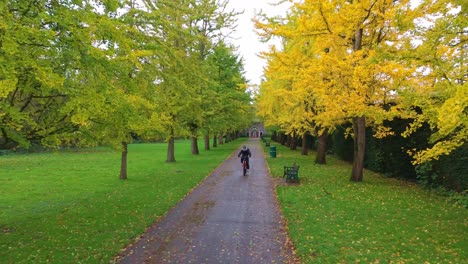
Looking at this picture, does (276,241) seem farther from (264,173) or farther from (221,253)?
(264,173)

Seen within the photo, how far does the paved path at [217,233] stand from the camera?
674cm

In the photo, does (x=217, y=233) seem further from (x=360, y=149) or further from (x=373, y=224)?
(x=360, y=149)

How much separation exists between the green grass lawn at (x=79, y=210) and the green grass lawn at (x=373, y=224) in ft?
12.5

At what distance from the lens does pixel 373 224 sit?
8.80 m

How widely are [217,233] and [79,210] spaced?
15.3ft

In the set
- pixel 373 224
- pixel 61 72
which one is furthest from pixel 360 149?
pixel 61 72

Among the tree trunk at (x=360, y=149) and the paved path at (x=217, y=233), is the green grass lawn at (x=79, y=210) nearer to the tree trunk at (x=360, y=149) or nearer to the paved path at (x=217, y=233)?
the paved path at (x=217, y=233)

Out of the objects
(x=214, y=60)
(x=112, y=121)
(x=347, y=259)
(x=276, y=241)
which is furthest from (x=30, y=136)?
(x=214, y=60)

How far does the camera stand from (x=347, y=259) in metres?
6.54

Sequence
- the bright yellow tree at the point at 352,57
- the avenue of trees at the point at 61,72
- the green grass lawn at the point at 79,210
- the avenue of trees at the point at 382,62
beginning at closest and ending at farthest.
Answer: the avenue of trees at the point at 61,72
the green grass lawn at the point at 79,210
the avenue of trees at the point at 382,62
the bright yellow tree at the point at 352,57

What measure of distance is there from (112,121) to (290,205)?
5856mm

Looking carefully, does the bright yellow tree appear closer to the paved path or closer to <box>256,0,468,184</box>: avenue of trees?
<box>256,0,468,184</box>: avenue of trees

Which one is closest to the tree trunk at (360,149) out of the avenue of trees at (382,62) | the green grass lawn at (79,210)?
the avenue of trees at (382,62)

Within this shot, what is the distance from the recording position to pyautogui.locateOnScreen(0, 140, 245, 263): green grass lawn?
706cm
